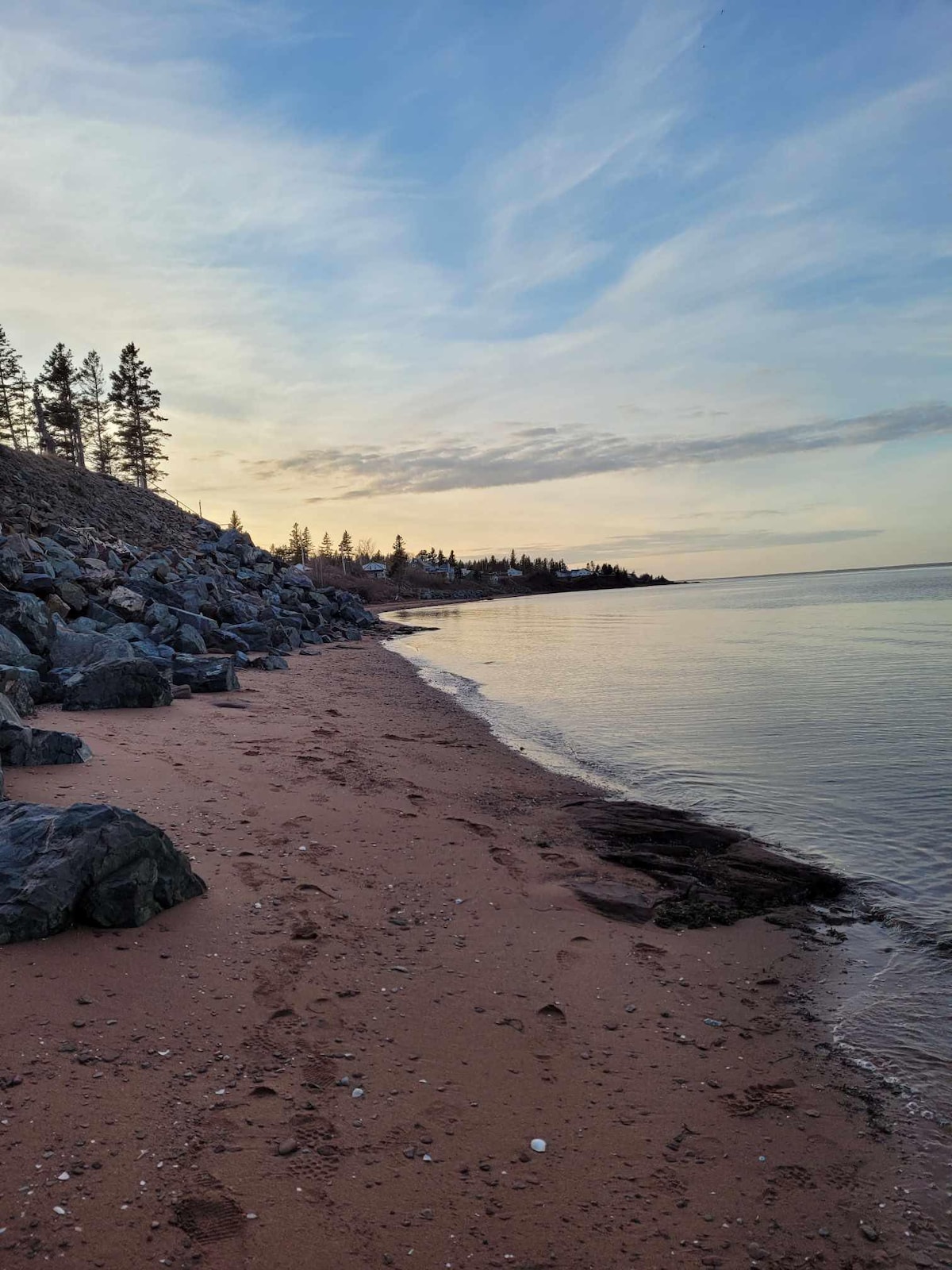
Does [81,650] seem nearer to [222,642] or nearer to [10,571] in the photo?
[10,571]

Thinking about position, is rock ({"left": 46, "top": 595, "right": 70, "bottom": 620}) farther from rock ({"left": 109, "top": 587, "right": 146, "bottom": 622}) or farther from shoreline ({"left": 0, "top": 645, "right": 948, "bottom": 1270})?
shoreline ({"left": 0, "top": 645, "right": 948, "bottom": 1270})

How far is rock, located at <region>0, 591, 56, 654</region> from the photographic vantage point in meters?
14.1

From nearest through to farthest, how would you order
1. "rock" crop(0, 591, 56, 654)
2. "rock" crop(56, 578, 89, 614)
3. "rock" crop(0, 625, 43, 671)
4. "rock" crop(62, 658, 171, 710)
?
"rock" crop(62, 658, 171, 710) < "rock" crop(0, 625, 43, 671) < "rock" crop(0, 591, 56, 654) < "rock" crop(56, 578, 89, 614)

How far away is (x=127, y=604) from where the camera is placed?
2189 cm

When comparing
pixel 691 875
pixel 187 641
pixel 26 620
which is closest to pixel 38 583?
pixel 187 641

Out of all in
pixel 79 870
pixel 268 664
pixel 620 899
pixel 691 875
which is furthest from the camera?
pixel 268 664

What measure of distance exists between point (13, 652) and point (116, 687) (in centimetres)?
203

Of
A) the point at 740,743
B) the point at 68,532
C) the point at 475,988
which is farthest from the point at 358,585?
the point at 475,988

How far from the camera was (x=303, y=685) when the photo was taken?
62.0 ft

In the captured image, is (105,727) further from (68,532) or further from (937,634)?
(937,634)

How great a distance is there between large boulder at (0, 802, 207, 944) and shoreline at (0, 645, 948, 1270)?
Answer: 0.14m

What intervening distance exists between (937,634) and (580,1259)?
3659 cm

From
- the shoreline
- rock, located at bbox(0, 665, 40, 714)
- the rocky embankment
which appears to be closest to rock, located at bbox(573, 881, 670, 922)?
the shoreline

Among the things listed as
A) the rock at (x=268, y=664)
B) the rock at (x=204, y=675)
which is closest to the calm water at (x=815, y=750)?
the rock at (x=268, y=664)
